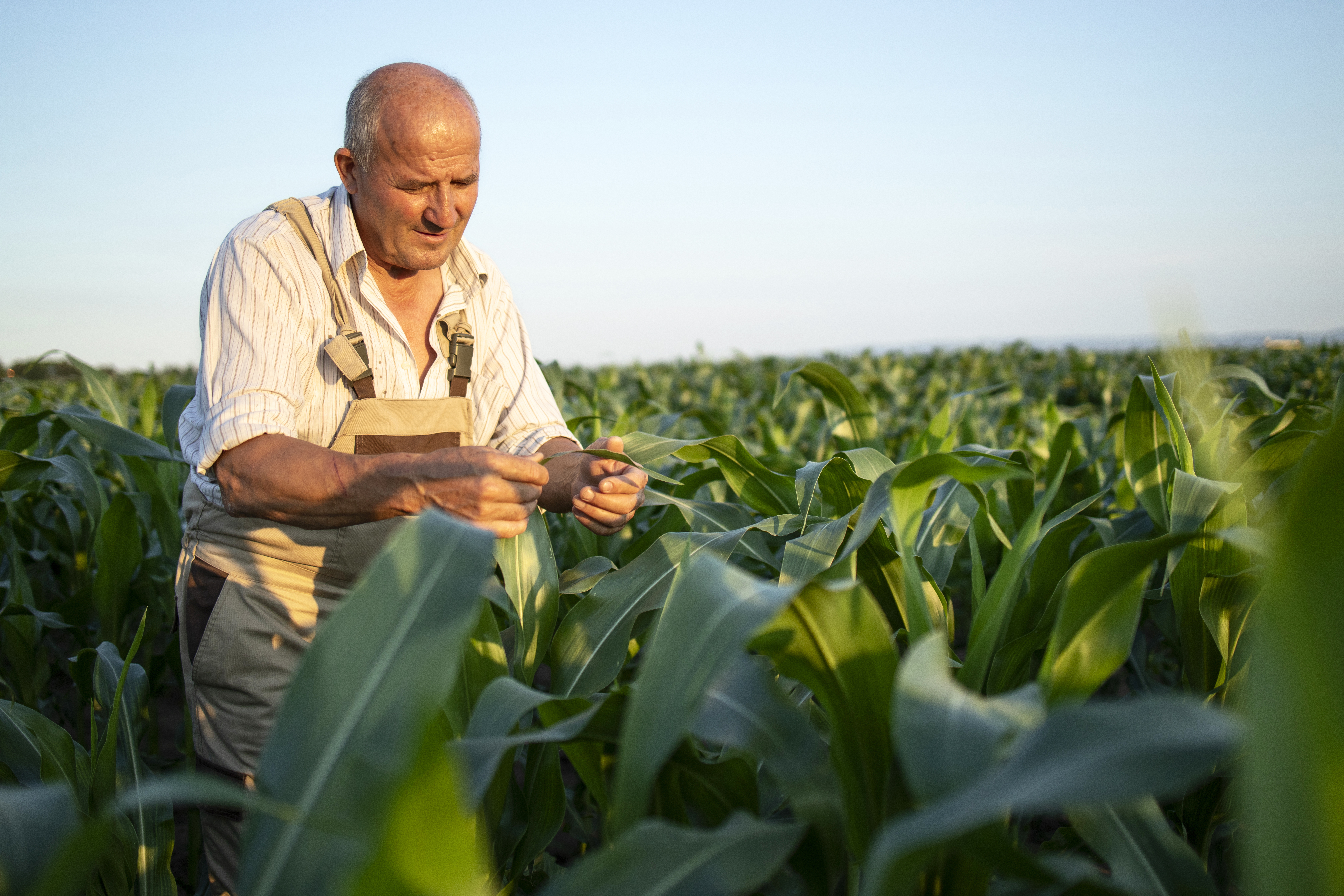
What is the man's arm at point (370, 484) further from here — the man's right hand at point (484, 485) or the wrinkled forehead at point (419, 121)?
the wrinkled forehead at point (419, 121)

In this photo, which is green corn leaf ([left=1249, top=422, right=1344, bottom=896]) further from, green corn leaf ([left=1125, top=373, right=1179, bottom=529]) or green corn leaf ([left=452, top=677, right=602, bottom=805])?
green corn leaf ([left=1125, top=373, right=1179, bottom=529])

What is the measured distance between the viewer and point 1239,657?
117 centimetres

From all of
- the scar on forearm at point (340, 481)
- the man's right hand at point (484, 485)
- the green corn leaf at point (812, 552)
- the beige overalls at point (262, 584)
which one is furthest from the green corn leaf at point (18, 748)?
the green corn leaf at point (812, 552)

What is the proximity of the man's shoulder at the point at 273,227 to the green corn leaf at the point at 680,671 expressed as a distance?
1223 millimetres

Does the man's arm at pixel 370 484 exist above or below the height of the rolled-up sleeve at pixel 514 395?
below

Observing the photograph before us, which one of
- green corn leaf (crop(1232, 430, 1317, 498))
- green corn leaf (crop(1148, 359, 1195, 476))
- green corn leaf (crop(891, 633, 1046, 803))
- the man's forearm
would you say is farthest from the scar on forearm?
green corn leaf (crop(1232, 430, 1317, 498))

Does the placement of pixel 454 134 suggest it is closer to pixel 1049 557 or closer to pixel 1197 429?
pixel 1049 557

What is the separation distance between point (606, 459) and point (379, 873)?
3.57 ft

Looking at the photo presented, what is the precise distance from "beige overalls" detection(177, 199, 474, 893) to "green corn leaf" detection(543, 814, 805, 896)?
1014 mm

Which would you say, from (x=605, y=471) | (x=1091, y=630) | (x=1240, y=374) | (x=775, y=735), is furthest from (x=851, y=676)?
(x=1240, y=374)

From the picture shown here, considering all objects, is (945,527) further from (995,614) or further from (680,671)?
(680,671)

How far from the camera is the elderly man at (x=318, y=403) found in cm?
141

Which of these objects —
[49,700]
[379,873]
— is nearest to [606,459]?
[379,873]

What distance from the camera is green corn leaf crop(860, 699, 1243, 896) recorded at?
0.46 meters
